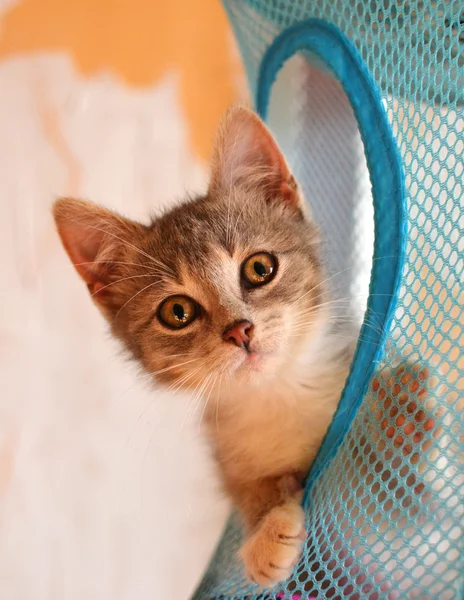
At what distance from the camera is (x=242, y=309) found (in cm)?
99

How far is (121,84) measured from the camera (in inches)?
70.2

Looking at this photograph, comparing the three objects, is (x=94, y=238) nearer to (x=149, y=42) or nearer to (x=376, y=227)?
(x=376, y=227)

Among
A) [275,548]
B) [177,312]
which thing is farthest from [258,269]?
[275,548]

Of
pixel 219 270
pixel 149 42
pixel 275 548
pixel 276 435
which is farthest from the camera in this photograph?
pixel 149 42

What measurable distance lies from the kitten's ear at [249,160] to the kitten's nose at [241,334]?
380 mm

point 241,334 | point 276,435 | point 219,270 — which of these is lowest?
point 276,435

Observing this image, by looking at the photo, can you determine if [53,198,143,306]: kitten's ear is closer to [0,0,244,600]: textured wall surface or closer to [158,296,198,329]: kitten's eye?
[158,296,198,329]: kitten's eye

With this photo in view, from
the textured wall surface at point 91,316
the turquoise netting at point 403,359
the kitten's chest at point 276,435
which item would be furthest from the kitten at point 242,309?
the textured wall surface at point 91,316

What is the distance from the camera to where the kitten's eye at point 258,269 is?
107 centimetres

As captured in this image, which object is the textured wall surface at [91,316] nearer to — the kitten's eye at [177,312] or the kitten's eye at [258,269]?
the kitten's eye at [177,312]

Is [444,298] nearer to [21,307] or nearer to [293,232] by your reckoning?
[293,232]

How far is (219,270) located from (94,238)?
31cm

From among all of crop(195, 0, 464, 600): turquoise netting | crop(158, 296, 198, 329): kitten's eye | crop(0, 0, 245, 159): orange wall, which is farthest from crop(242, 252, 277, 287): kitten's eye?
crop(0, 0, 245, 159): orange wall

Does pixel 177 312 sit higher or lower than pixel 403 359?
higher
